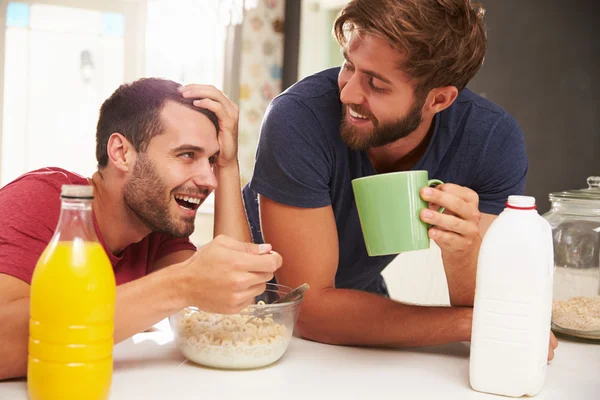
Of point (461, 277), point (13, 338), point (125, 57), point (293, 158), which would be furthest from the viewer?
point (125, 57)

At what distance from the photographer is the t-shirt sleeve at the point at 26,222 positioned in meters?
0.97

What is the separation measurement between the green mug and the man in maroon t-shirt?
179 millimetres

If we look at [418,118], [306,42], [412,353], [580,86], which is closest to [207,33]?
[306,42]

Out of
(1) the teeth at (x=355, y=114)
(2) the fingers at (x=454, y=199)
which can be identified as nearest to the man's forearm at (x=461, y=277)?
(2) the fingers at (x=454, y=199)

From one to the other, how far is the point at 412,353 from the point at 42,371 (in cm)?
65

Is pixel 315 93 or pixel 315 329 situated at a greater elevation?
pixel 315 93

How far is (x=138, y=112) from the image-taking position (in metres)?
1.28

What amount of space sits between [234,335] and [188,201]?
1.12 ft

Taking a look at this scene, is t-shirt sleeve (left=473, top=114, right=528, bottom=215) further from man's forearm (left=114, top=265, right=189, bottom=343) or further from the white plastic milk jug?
man's forearm (left=114, top=265, right=189, bottom=343)

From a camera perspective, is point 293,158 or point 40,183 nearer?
point 40,183

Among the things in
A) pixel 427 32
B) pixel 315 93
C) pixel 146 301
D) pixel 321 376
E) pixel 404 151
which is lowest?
pixel 321 376

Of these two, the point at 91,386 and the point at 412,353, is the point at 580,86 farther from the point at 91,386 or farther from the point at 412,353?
the point at 91,386

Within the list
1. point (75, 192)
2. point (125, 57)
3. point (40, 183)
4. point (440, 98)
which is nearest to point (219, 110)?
point (40, 183)

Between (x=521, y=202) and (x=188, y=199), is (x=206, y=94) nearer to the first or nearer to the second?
(x=188, y=199)
